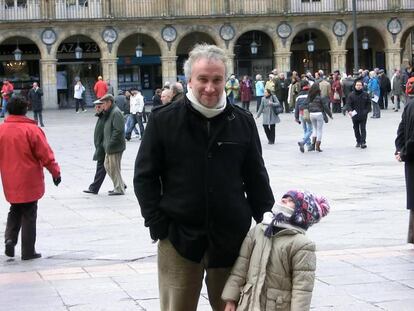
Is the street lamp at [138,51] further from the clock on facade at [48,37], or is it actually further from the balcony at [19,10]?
the balcony at [19,10]

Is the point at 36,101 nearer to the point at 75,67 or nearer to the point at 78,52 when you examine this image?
the point at 78,52

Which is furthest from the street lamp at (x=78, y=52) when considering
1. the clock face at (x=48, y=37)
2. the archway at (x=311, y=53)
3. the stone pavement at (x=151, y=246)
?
the stone pavement at (x=151, y=246)

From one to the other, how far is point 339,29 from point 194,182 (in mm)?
45457

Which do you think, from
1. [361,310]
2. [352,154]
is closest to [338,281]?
[361,310]

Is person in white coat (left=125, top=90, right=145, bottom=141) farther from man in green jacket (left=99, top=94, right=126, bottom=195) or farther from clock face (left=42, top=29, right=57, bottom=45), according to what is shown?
clock face (left=42, top=29, right=57, bottom=45)

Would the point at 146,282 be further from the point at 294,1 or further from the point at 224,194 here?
the point at 294,1

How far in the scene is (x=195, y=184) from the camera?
480cm

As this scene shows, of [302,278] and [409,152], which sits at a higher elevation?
[409,152]

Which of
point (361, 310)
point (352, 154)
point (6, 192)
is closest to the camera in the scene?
point (361, 310)

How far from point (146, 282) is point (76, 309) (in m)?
1.06

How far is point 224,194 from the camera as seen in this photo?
4812 mm

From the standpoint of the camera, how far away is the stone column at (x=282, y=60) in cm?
4906

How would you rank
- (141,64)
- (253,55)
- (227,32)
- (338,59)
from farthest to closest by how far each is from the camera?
(253,55)
(141,64)
(338,59)
(227,32)

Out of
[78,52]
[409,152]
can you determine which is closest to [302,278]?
[409,152]
